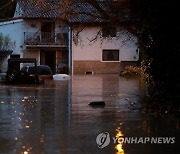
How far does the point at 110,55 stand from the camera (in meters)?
→ 55.5

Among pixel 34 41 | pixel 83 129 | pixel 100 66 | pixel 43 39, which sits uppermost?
pixel 43 39

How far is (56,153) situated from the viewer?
9.52 m

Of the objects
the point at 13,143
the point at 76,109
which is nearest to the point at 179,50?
the point at 13,143

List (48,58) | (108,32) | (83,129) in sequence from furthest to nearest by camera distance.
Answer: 1. (48,58)
2. (108,32)
3. (83,129)

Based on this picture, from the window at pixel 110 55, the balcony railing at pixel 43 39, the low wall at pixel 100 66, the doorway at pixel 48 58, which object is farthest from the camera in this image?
the doorway at pixel 48 58

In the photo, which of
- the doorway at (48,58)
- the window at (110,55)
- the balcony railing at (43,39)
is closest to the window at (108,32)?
the window at (110,55)

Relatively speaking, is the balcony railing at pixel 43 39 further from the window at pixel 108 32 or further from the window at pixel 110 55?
the window at pixel 108 32

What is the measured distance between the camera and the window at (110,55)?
Answer: 55.2 metres

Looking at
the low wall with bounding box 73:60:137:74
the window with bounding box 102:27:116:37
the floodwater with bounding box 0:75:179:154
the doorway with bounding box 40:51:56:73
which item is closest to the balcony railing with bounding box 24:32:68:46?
the doorway with bounding box 40:51:56:73

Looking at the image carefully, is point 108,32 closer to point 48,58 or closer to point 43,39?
point 43,39

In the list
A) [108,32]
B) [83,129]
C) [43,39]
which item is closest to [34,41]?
[43,39]

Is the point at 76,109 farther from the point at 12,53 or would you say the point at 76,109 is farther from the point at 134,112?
the point at 12,53

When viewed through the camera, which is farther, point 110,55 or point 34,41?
point 110,55

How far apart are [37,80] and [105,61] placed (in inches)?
806
